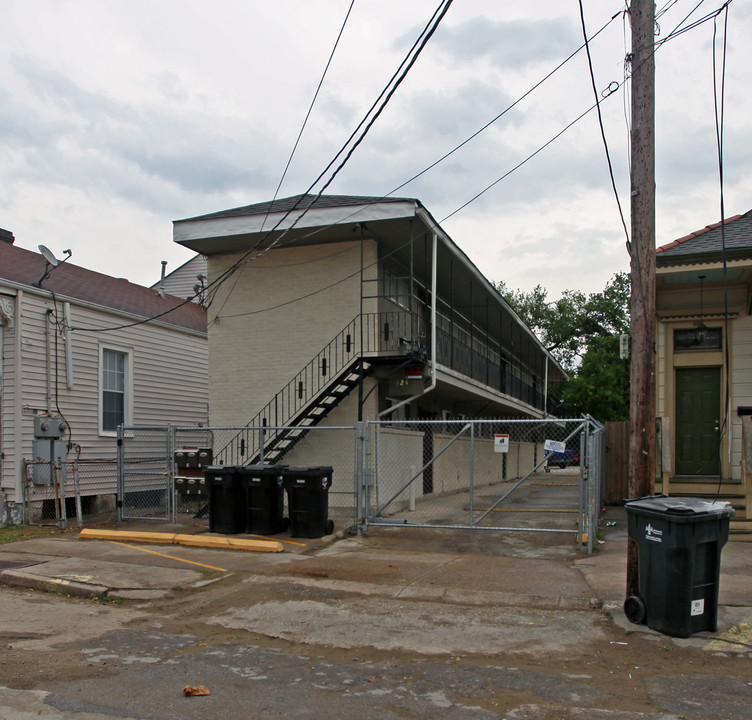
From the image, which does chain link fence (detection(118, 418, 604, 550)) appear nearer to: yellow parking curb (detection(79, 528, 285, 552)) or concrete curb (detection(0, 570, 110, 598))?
yellow parking curb (detection(79, 528, 285, 552))

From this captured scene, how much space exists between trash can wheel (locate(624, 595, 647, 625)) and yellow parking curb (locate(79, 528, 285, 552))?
5115 millimetres

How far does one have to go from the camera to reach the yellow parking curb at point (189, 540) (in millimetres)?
10078

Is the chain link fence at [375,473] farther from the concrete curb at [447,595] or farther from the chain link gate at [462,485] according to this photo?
the concrete curb at [447,595]

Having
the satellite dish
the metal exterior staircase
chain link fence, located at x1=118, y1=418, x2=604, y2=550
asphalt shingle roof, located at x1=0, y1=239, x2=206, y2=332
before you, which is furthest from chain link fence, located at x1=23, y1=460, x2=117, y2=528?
the satellite dish

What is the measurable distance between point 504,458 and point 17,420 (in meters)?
18.9

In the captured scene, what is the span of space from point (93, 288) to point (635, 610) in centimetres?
1427

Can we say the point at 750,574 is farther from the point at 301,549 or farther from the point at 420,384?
the point at 420,384

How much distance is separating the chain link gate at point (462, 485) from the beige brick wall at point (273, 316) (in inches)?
99.4

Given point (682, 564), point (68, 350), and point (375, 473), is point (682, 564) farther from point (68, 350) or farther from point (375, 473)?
point (68, 350)

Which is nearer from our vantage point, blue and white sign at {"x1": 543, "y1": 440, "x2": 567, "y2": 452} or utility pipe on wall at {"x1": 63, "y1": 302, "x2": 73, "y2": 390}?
blue and white sign at {"x1": 543, "y1": 440, "x2": 567, "y2": 452}

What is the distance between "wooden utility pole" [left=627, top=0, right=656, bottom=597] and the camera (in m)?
6.94

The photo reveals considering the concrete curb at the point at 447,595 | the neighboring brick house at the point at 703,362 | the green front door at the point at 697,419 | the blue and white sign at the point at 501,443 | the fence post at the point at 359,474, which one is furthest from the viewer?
the green front door at the point at 697,419

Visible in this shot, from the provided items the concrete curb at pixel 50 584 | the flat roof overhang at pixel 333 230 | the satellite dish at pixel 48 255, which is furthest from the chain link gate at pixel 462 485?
the satellite dish at pixel 48 255

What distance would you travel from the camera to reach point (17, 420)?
13266 millimetres
